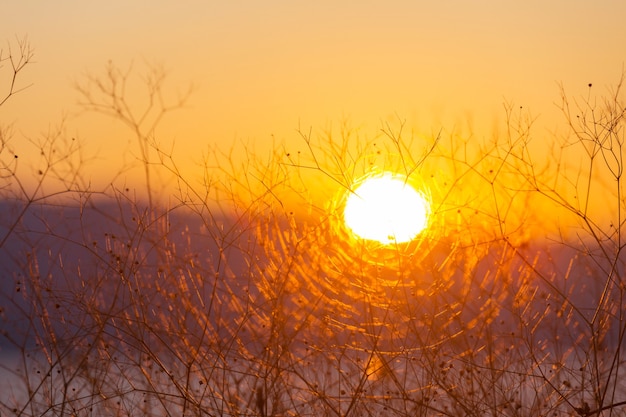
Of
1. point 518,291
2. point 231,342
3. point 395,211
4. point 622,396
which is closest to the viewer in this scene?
point 231,342

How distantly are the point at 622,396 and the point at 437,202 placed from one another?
6.13 feet

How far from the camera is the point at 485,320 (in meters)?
4.35

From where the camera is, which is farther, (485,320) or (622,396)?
(622,396)

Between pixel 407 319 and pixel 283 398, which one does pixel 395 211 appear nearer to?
pixel 407 319

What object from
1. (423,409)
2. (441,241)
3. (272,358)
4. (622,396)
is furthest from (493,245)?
(622,396)

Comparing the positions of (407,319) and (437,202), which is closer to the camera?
(407,319)

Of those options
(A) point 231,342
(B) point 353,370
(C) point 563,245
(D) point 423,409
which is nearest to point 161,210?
(A) point 231,342

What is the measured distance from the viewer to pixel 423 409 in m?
Result: 4.43

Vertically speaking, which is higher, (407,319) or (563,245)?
(563,245)

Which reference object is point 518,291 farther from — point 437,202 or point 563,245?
point 437,202

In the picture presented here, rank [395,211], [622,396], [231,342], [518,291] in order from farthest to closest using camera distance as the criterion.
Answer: [622,396], [395,211], [518,291], [231,342]

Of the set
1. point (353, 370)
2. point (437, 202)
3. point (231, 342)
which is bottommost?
point (231, 342)

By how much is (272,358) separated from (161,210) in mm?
1110

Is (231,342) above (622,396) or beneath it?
beneath
